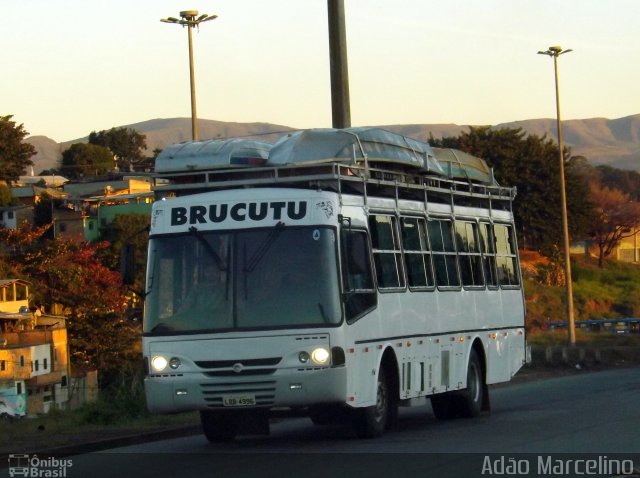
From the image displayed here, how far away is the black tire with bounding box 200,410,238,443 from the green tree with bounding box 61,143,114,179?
341 ft

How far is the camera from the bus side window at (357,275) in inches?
567

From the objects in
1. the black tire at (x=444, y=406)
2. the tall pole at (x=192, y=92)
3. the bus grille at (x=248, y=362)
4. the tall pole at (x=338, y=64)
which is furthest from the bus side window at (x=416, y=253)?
the tall pole at (x=192, y=92)

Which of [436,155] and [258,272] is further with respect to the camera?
[436,155]

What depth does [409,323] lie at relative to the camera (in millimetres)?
16297

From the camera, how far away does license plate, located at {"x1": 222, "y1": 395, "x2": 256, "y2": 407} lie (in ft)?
45.5

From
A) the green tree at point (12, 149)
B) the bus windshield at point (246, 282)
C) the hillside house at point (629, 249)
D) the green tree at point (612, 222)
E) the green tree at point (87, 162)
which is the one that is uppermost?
the green tree at point (87, 162)

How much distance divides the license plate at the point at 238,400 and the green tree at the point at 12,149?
72135mm

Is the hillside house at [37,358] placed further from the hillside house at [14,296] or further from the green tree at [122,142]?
the green tree at [122,142]

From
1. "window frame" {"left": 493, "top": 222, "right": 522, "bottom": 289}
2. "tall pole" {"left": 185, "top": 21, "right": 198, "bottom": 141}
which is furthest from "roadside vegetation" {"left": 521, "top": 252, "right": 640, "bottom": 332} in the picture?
"window frame" {"left": 493, "top": 222, "right": 522, "bottom": 289}

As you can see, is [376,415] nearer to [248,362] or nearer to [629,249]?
[248,362]

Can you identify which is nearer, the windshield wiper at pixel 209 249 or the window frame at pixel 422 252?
the windshield wiper at pixel 209 249

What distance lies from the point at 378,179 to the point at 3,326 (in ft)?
150

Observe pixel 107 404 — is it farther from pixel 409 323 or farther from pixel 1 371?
pixel 1 371

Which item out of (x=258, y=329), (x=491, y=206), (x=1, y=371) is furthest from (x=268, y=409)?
(x=1, y=371)
